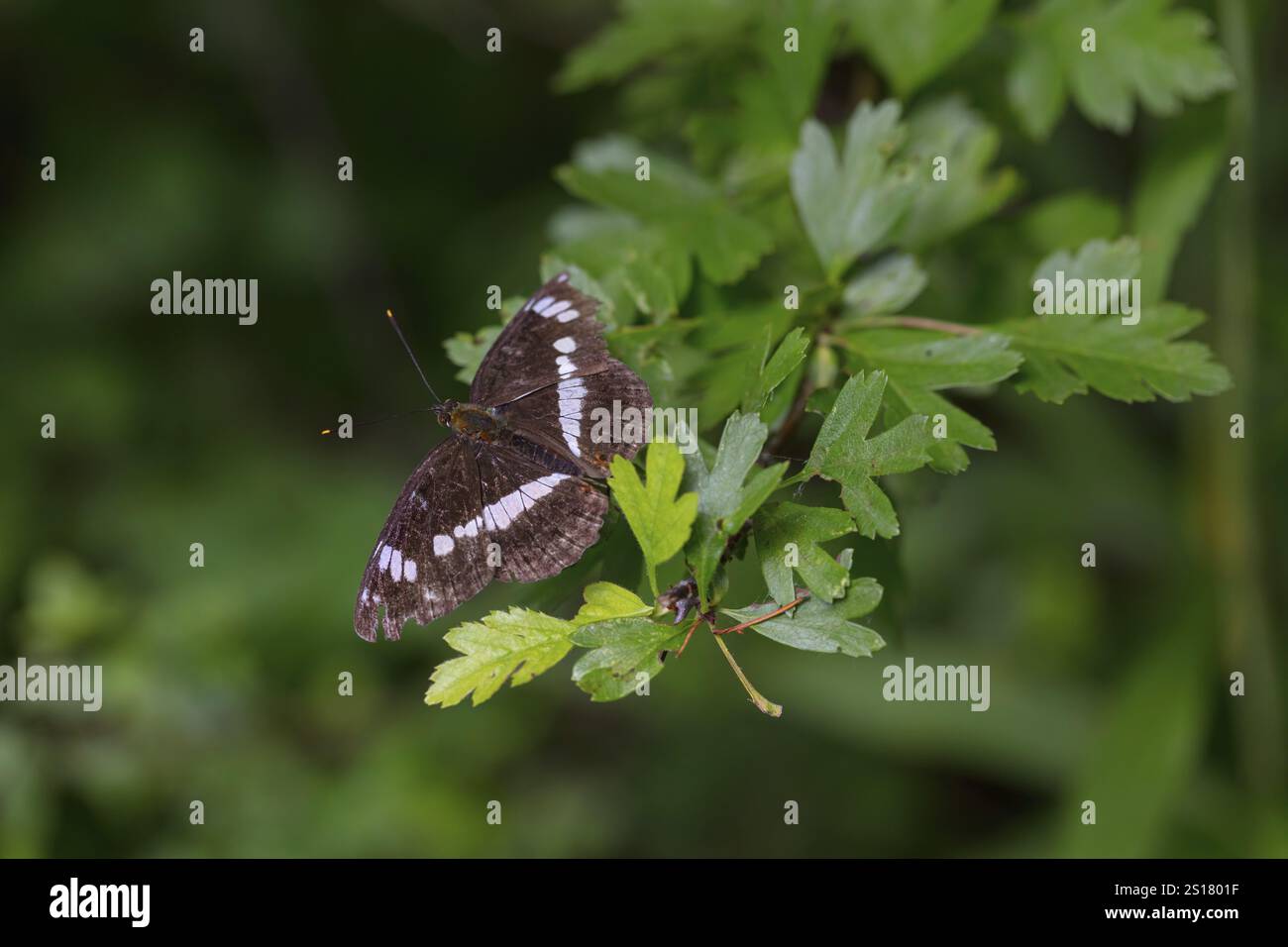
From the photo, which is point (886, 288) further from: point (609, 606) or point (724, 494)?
point (609, 606)

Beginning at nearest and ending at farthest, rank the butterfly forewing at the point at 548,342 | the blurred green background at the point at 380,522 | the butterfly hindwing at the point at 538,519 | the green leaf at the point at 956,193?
the butterfly hindwing at the point at 538,519 → the butterfly forewing at the point at 548,342 → the green leaf at the point at 956,193 → the blurred green background at the point at 380,522

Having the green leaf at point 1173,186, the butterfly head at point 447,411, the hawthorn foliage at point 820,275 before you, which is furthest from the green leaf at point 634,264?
the green leaf at point 1173,186

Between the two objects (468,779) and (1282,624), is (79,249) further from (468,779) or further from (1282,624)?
(1282,624)

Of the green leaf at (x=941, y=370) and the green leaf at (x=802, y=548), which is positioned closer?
the green leaf at (x=802, y=548)

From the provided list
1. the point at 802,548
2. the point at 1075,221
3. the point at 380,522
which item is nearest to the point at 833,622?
the point at 802,548

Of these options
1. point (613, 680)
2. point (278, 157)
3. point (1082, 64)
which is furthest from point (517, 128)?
point (613, 680)

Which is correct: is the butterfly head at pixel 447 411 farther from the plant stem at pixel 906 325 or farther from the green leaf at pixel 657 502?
the plant stem at pixel 906 325
